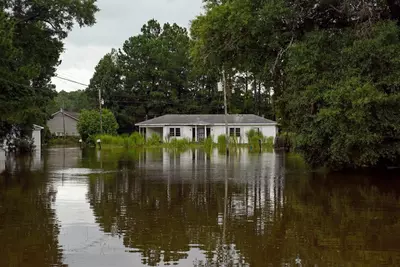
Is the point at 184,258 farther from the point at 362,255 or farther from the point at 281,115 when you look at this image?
the point at 281,115

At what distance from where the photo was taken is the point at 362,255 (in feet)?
24.3

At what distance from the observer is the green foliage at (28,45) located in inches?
867

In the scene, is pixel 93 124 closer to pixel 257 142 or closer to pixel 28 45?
pixel 257 142

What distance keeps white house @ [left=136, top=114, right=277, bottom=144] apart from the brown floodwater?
39975mm

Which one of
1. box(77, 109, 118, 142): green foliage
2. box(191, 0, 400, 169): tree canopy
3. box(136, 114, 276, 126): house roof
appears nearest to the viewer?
box(191, 0, 400, 169): tree canopy

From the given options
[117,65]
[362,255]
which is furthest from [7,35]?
[117,65]

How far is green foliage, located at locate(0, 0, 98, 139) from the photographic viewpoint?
72.2ft

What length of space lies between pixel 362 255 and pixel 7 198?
31.4ft

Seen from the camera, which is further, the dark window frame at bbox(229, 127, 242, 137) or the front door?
the front door

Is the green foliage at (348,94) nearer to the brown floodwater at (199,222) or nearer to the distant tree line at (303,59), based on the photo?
the distant tree line at (303,59)

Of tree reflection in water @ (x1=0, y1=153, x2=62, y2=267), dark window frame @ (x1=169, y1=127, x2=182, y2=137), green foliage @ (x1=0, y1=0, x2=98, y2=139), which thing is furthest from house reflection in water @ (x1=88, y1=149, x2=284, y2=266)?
dark window frame @ (x1=169, y1=127, x2=182, y2=137)

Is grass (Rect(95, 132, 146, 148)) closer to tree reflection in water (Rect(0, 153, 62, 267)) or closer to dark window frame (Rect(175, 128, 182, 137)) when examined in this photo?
dark window frame (Rect(175, 128, 182, 137))

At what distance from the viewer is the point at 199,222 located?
396 inches

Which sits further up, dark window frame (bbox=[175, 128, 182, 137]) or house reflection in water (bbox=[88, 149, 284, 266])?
dark window frame (bbox=[175, 128, 182, 137])
